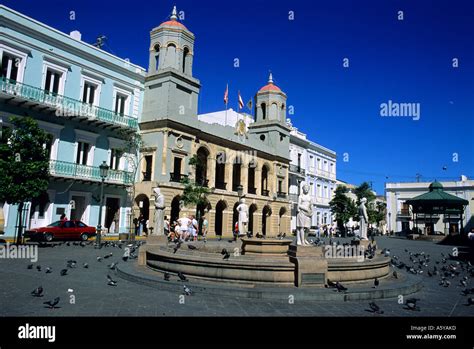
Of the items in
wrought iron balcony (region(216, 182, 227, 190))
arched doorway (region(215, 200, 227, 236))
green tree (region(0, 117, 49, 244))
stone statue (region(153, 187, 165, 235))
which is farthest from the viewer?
wrought iron balcony (region(216, 182, 227, 190))

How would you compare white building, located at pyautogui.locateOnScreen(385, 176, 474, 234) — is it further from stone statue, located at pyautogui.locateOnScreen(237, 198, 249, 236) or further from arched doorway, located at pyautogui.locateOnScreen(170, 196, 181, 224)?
stone statue, located at pyautogui.locateOnScreen(237, 198, 249, 236)

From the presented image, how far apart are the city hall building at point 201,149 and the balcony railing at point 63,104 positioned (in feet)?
8.95

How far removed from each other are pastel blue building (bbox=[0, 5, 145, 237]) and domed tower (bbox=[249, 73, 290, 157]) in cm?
1636

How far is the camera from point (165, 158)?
26453 mm

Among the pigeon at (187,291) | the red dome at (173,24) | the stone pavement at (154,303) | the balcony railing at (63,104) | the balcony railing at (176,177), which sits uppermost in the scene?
the red dome at (173,24)

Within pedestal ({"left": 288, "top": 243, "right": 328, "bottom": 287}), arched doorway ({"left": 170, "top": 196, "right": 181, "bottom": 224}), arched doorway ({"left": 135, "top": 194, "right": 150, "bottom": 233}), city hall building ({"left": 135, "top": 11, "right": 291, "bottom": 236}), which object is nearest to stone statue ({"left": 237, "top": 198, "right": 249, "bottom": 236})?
city hall building ({"left": 135, "top": 11, "right": 291, "bottom": 236})

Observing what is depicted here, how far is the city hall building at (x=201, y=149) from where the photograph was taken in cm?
2675

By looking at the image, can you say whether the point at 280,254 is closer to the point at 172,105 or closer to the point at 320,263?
the point at 320,263

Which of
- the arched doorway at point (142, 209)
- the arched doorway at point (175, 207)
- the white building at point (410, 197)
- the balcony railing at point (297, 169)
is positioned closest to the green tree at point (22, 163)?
the arched doorway at point (142, 209)

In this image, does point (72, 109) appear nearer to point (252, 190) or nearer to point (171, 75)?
point (171, 75)

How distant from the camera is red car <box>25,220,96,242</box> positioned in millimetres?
18145

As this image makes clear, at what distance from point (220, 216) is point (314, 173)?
19.4 metres

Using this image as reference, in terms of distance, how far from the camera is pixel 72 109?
2222 centimetres

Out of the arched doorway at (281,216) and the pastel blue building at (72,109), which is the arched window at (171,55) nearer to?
the pastel blue building at (72,109)
